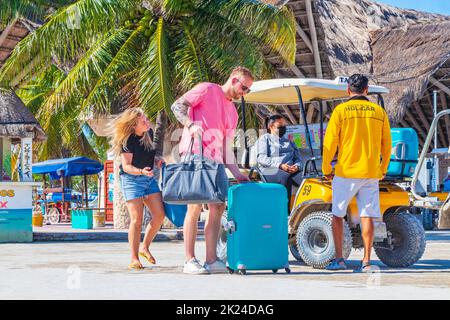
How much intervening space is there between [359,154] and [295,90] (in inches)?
82.2

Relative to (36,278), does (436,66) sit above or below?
above

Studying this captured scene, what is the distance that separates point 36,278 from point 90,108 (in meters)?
12.0

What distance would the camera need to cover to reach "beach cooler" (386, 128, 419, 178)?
9883 mm

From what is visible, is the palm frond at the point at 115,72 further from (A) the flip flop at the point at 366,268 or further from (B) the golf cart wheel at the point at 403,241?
(A) the flip flop at the point at 366,268

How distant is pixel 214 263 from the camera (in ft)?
28.5

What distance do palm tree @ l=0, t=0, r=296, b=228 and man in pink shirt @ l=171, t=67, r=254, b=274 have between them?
1027 centimetres

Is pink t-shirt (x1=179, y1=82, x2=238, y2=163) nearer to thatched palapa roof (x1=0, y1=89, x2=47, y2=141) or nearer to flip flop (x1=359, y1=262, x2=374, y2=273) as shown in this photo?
flip flop (x1=359, y1=262, x2=374, y2=273)

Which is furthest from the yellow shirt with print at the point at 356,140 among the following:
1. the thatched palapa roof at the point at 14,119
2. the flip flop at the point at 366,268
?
the thatched palapa roof at the point at 14,119

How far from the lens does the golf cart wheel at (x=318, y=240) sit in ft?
30.3

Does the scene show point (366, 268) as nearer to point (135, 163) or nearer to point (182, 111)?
point (182, 111)

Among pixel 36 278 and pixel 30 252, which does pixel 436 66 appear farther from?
pixel 36 278

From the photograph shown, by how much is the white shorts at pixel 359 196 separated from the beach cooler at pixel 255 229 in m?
0.51

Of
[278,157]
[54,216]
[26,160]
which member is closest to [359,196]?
[278,157]
